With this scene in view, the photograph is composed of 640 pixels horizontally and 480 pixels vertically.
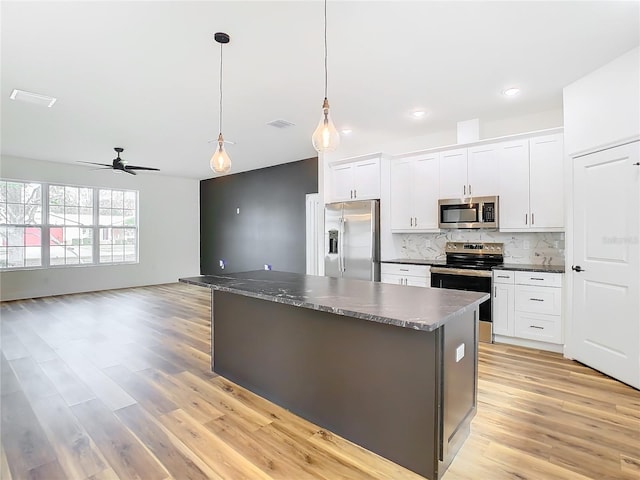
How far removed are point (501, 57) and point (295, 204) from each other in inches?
182

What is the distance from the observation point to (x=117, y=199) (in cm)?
786

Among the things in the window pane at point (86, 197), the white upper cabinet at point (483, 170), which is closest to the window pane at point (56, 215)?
the window pane at point (86, 197)

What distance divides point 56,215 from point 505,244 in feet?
27.2

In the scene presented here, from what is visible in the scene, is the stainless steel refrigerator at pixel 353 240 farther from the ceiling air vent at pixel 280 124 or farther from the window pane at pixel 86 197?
the window pane at pixel 86 197

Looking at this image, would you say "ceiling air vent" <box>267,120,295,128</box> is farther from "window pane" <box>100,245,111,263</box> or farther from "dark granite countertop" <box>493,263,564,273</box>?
"window pane" <box>100,245,111,263</box>

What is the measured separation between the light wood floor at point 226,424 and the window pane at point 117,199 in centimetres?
470

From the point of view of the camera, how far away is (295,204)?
6.91 meters

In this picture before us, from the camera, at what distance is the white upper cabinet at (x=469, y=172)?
418 centimetres

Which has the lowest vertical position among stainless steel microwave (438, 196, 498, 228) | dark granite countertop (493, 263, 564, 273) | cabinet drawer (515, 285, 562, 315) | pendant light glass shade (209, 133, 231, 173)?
cabinet drawer (515, 285, 562, 315)

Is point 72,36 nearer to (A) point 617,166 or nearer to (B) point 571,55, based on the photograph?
(B) point 571,55

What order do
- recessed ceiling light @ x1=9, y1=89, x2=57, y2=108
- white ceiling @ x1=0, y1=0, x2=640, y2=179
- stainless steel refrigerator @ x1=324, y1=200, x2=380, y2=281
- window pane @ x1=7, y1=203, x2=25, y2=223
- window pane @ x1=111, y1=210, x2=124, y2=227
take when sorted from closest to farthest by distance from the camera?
1. white ceiling @ x1=0, y1=0, x2=640, y2=179
2. recessed ceiling light @ x1=9, y1=89, x2=57, y2=108
3. stainless steel refrigerator @ x1=324, y1=200, x2=380, y2=281
4. window pane @ x1=7, y1=203, x2=25, y2=223
5. window pane @ x1=111, y1=210, x2=124, y2=227

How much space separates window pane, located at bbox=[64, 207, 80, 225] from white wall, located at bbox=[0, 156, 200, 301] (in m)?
0.55

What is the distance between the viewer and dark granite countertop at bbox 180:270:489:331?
63.9 inches

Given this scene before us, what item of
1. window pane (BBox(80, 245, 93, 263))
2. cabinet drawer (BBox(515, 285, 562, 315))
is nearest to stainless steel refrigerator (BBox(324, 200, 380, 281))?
cabinet drawer (BBox(515, 285, 562, 315))
